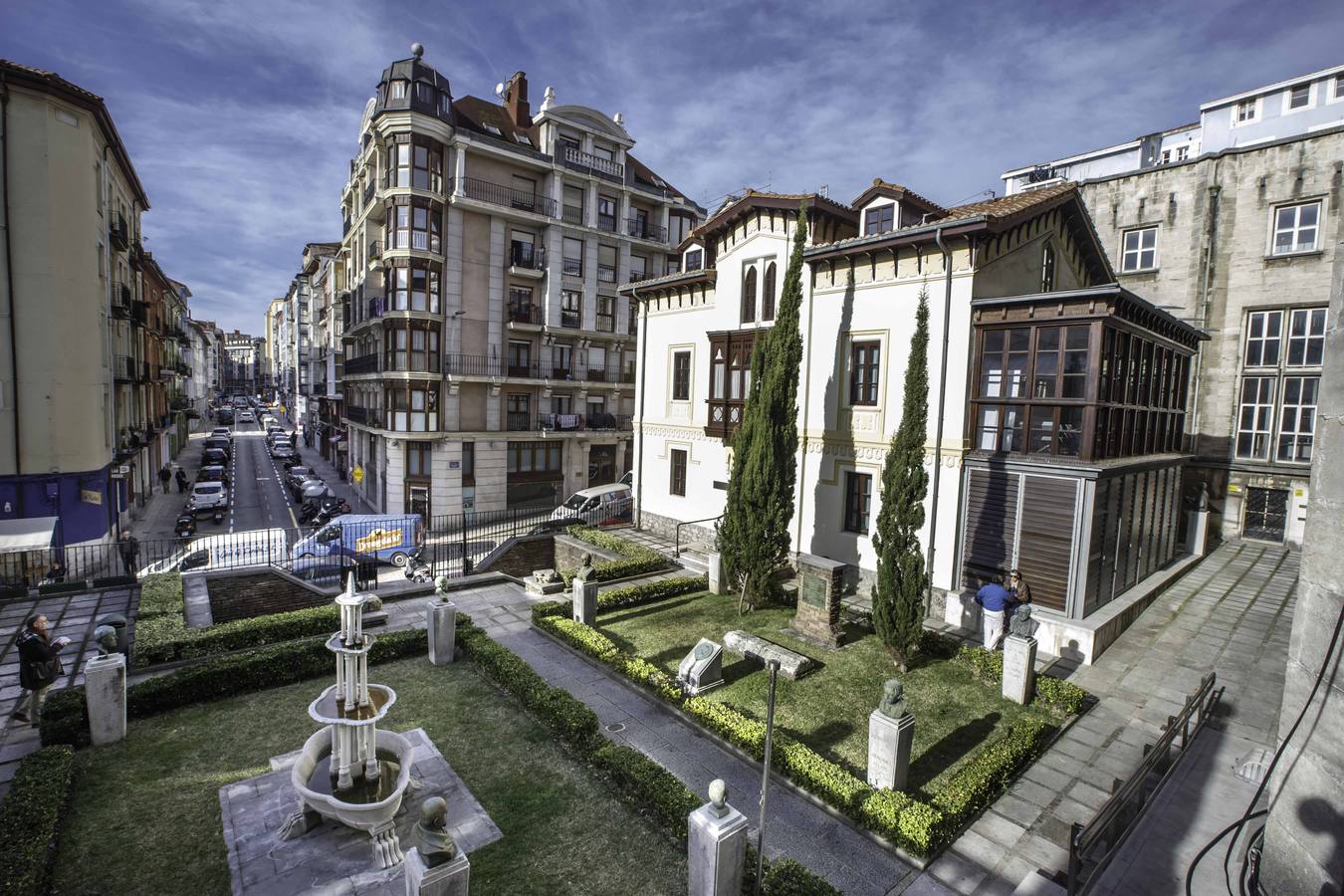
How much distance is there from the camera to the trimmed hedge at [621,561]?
64.6 ft

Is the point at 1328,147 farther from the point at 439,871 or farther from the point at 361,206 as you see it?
the point at 361,206

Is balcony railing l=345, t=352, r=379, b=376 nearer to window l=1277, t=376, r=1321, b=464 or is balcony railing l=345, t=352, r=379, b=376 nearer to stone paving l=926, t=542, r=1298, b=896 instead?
stone paving l=926, t=542, r=1298, b=896

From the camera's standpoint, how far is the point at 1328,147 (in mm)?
22125

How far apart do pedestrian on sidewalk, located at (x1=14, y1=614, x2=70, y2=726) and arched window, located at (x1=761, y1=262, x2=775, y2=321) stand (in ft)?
60.6

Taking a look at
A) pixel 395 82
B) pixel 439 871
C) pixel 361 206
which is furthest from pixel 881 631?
pixel 361 206

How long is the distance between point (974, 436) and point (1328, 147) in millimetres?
19214

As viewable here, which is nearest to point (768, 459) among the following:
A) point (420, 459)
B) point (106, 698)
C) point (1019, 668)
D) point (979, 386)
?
point (979, 386)

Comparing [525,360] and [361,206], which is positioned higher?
[361,206]

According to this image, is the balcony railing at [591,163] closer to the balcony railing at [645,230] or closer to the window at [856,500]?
the balcony railing at [645,230]

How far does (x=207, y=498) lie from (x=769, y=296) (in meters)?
31.0

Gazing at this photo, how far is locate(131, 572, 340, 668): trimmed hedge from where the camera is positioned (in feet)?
41.7

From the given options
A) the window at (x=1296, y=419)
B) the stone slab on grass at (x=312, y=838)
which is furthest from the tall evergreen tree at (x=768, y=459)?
the window at (x=1296, y=419)

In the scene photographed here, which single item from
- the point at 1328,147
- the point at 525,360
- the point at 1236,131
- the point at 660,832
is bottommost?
the point at 660,832

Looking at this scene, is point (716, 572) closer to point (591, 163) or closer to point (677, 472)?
point (677, 472)
